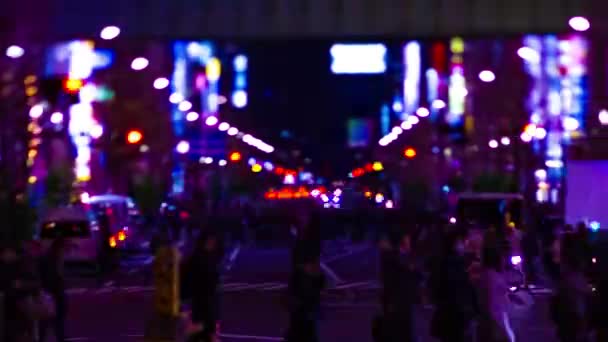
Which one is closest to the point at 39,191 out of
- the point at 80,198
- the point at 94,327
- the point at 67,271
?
the point at 80,198

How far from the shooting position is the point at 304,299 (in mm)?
20484

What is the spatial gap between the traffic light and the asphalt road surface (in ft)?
147

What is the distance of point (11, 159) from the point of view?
169 feet

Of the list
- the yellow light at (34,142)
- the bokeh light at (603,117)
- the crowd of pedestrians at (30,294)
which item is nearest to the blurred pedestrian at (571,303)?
the crowd of pedestrians at (30,294)

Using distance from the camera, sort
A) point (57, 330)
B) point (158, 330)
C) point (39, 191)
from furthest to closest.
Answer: point (39, 191), point (57, 330), point (158, 330)

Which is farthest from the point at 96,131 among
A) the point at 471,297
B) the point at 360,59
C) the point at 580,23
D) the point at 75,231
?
the point at 471,297

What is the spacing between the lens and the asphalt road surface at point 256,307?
24828 mm

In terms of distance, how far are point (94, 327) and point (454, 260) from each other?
338 inches

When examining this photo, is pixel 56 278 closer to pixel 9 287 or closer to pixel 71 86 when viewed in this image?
pixel 9 287

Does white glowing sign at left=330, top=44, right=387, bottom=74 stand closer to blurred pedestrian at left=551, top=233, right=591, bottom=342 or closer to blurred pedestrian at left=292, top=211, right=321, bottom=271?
blurred pedestrian at left=292, top=211, right=321, bottom=271

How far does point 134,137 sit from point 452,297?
73640 millimetres

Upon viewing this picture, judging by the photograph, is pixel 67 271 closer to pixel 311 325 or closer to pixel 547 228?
pixel 547 228

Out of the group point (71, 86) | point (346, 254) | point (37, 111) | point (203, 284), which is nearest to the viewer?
point (203, 284)

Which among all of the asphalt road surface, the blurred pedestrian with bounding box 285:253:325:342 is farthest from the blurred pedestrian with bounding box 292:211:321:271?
the asphalt road surface
